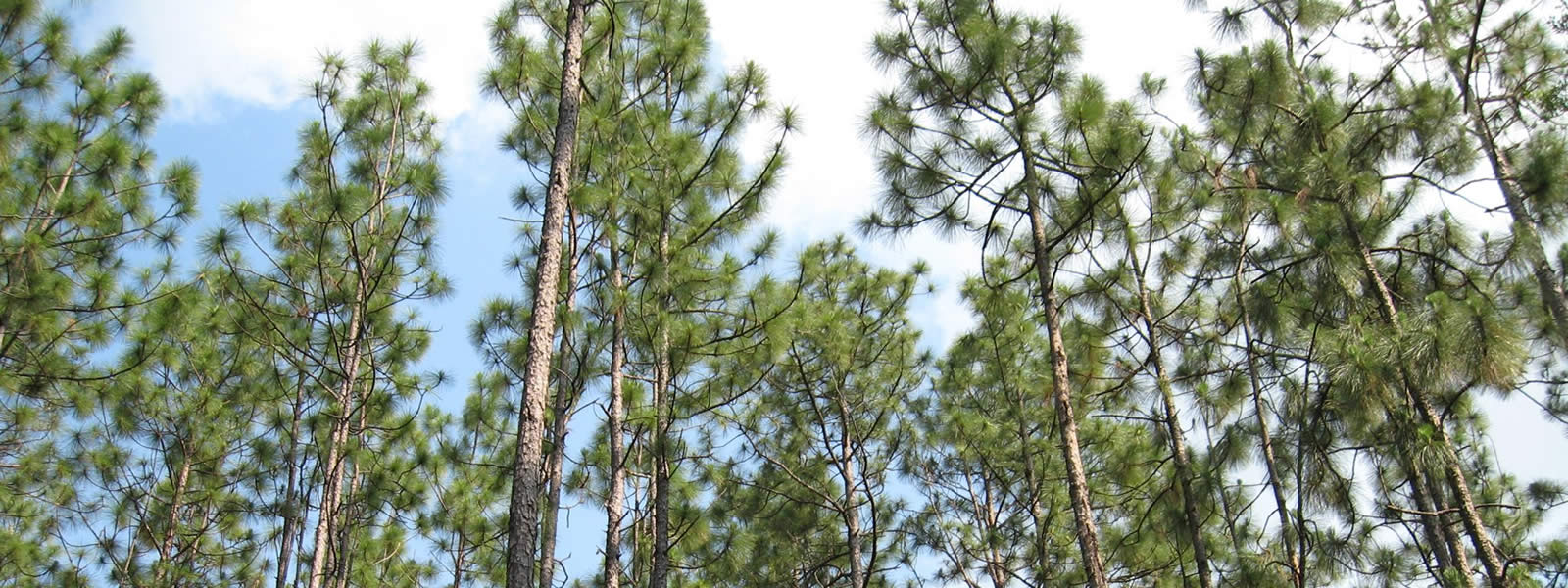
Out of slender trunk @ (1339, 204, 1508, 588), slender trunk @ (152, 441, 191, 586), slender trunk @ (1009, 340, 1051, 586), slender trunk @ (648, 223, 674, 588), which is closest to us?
slender trunk @ (1339, 204, 1508, 588)

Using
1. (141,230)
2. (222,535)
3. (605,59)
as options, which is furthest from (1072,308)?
(222,535)

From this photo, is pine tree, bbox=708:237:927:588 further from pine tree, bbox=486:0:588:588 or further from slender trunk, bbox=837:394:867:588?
pine tree, bbox=486:0:588:588

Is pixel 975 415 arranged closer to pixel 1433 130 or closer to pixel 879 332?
pixel 879 332

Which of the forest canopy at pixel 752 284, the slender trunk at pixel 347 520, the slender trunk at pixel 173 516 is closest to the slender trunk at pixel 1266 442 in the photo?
the forest canopy at pixel 752 284

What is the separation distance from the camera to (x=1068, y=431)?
215 inches

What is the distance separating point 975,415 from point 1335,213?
4.34 m

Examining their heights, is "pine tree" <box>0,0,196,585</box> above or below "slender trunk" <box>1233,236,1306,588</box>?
above

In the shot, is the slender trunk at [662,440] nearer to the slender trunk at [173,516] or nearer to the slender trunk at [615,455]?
the slender trunk at [615,455]

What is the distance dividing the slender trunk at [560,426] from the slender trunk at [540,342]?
73 cm

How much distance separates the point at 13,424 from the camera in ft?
26.0

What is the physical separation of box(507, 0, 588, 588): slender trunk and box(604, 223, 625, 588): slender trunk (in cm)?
90

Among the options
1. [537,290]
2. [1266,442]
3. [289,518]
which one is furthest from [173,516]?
[1266,442]

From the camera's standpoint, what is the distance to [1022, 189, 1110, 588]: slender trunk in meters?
5.01

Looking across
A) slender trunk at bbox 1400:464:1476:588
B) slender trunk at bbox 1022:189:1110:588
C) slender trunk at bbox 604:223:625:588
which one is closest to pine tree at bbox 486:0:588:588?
slender trunk at bbox 604:223:625:588
